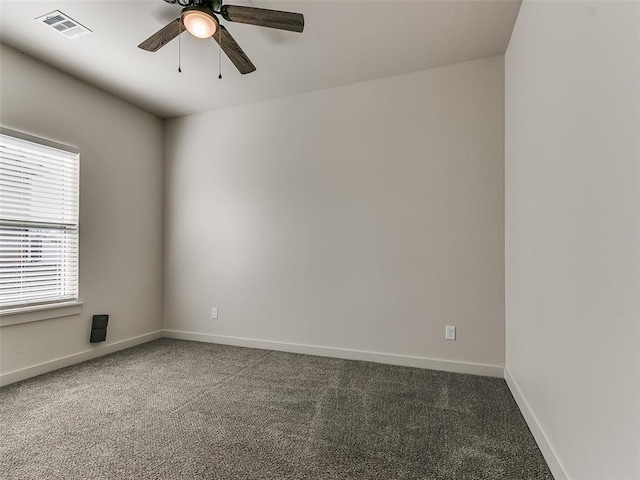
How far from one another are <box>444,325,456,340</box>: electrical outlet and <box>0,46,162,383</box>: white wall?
3312mm

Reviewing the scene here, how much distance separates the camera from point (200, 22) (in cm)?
195

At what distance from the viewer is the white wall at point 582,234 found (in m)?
1.02

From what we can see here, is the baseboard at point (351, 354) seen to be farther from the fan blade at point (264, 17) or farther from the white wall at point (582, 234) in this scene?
the fan blade at point (264, 17)

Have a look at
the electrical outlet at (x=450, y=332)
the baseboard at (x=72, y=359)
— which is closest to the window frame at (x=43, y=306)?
the baseboard at (x=72, y=359)

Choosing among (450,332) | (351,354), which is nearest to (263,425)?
(351,354)

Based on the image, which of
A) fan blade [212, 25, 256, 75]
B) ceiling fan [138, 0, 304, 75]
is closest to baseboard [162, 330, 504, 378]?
fan blade [212, 25, 256, 75]

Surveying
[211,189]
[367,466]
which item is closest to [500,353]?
[367,466]

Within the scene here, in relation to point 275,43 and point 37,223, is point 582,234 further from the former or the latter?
point 37,223

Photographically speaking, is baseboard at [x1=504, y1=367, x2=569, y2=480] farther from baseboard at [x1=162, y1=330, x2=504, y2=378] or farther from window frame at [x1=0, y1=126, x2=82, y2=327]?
window frame at [x1=0, y1=126, x2=82, y2=327]

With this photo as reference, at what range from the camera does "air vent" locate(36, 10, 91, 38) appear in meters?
2.33

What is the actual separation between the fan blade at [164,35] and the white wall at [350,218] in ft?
5.08

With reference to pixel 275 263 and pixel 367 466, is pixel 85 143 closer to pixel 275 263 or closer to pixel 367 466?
pixel 275 263

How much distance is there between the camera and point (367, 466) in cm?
168

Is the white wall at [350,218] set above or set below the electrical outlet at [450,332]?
above
